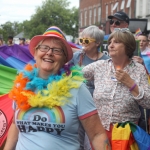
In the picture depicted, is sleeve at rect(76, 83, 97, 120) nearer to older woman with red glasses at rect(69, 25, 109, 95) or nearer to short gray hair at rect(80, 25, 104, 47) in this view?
older woman with red glasses at rect(69, 25, 109, 95)

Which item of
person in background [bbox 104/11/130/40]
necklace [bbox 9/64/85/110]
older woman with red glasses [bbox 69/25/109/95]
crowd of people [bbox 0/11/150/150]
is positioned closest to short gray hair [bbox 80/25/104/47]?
older woman with red glasses [bbox 69/25/109/95]

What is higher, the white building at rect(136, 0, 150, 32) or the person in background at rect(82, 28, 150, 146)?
the white building at rect(136, 0, 150, 32)

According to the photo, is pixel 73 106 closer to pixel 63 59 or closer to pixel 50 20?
pixel 63 59

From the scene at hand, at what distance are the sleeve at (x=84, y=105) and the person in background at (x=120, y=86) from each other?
2.79ft

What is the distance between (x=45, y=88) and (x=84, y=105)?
325 millimetres

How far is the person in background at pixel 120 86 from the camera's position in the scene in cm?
317

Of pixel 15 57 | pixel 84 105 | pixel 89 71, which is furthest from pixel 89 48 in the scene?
pixel 84 105

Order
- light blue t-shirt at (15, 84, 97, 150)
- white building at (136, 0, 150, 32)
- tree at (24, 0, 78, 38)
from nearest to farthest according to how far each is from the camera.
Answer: light blue t-shirt at (15, 84, 97, 150), white building at (136, 0, 150, 32), tree at (24, 0, 78, 38)

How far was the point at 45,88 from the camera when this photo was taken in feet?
8.10

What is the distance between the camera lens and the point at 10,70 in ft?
15.5

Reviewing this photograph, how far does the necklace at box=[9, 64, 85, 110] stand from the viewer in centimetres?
234

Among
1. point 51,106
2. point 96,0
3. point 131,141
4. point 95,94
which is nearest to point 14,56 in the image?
point 95,94

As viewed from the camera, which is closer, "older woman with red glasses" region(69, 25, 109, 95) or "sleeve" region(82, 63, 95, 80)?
"sleeve" region(82, 63, 95, 80)

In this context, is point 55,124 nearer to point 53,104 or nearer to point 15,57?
point 53,104
